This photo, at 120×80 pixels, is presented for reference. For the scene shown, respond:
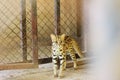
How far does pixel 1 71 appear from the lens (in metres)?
3.46

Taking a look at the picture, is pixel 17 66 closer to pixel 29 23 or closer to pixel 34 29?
pixel 34 29

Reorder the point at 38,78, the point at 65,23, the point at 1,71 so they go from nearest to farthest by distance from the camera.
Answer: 1. the point at 38,78
2. the point at 1,71
3. the point at 65,23

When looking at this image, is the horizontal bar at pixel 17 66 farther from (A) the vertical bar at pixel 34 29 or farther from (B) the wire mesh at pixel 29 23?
(B) the wire mesh at pixel 29 23

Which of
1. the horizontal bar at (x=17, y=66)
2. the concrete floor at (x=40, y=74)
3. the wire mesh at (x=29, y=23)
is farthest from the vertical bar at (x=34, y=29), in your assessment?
Answer: the wire mesh at (x=29, y=23)

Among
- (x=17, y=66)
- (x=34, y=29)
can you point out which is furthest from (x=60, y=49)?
(x=17, y=66)

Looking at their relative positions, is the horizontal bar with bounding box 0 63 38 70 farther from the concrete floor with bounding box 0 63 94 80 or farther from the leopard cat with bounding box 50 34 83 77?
the leopard cat with bounding box 50 34 83 77

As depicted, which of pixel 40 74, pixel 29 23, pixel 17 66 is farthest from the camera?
pixel 29 23

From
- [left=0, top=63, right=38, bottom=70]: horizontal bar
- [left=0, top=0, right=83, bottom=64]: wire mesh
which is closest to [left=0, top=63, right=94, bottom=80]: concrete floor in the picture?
[left=0, top=63, right=38, bottom=70]: horizontal bar

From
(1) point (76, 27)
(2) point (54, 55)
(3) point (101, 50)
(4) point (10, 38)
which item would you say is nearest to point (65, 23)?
(1) point (76, 27)

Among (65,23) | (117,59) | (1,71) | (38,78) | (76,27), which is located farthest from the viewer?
(65,23)

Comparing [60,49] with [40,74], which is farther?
[40,74]

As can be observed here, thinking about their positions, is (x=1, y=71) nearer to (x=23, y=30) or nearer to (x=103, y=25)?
(x=23, y=30)

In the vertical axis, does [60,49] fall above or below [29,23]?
below

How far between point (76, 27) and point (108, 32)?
12.7 ft
